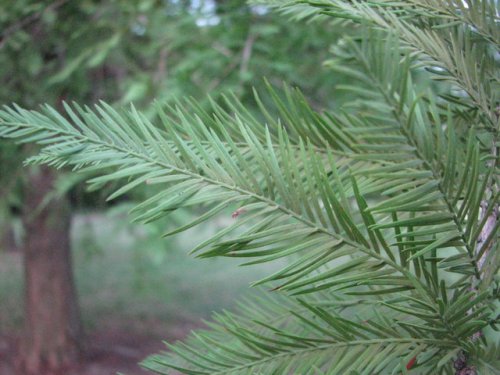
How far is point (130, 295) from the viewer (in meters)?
9.58

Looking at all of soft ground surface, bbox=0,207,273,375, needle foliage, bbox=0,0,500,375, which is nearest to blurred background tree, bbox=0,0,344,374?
soft ground surface, bbox=0,207,273,375

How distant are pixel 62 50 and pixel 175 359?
146 inches

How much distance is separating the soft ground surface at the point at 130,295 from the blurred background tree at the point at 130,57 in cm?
63

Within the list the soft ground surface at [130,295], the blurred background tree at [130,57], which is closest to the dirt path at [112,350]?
the soft ground surface at [130,295]

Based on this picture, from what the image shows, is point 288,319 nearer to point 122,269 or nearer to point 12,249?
point 122,269

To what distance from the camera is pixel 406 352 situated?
0.44m

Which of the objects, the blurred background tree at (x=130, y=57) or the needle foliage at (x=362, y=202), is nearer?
the needle foliage at (x=362, y=202)

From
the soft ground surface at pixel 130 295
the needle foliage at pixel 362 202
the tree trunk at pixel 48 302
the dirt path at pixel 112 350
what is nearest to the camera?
the needle foliage at pixel 362 202

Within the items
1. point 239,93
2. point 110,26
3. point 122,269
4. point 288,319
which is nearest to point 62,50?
point 110,26

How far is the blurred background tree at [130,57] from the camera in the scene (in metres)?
2.79

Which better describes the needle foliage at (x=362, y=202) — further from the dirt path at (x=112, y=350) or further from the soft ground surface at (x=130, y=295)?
the dirt path at (x=112, y=350)

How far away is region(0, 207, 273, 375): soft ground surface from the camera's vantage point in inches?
206

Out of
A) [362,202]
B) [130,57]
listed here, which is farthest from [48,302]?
[362,202]

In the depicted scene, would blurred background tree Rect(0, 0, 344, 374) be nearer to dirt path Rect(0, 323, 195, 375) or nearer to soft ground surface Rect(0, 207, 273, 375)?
soft ground surface Rect(0, 207, 273, 375)
